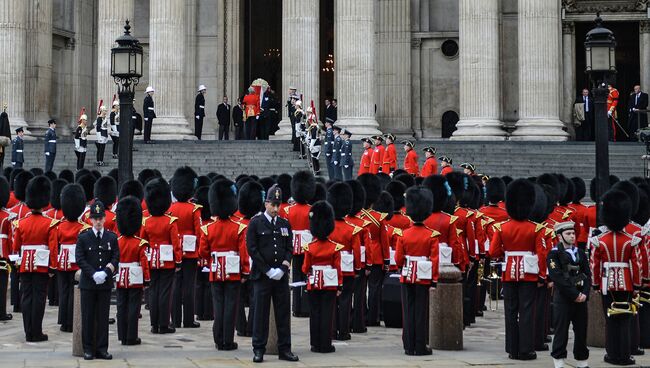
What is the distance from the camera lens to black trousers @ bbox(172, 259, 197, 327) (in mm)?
17578

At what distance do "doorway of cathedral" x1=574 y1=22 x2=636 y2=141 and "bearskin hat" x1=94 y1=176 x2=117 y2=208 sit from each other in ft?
87.1

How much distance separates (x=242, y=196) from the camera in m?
15.9

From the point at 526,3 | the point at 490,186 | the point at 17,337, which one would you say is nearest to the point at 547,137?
the point at 526,3

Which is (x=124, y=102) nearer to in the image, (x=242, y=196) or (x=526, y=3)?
(x=242, y=196)

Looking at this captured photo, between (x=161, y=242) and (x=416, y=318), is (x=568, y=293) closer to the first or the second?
(x=416, y=318)

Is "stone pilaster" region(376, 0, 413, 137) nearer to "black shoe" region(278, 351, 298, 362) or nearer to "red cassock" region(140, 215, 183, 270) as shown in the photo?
"red cassock" region(140, 215, 183, 270)

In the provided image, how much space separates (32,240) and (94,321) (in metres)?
2.67

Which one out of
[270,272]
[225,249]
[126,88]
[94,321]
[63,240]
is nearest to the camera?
[270,272]

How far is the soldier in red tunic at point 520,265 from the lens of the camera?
14289 mm

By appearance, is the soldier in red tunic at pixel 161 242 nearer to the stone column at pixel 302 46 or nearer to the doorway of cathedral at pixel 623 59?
the stone column at pixel 302 46

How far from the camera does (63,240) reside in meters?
16.5

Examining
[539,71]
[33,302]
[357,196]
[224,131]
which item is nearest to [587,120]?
[539,71]

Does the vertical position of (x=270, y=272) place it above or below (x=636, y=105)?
below

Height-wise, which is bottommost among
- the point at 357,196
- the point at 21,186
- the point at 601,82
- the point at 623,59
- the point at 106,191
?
the point at 357,196
